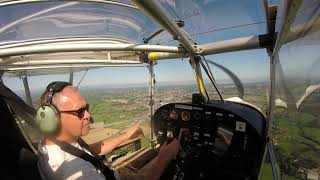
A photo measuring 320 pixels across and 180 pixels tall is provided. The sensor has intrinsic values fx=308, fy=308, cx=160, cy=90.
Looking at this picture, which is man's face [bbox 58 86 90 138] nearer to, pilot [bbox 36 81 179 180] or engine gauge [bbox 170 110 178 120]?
pilot [bbox 36 81 179 180]

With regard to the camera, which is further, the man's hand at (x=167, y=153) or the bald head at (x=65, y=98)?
the man's hand at (x=167, y=153)

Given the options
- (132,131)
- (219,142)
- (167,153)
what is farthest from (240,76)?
(167,153)

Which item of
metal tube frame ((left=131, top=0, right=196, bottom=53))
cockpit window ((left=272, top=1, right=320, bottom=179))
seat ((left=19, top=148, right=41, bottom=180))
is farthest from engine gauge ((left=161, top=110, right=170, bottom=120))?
cockpit window ((left=272, top=1, right=320, bottom=179))

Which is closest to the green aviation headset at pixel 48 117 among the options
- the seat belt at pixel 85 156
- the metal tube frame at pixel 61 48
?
the seat belt at pixel 85 156

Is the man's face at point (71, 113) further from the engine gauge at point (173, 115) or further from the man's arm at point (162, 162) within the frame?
the engine gauge at point (173, 115)

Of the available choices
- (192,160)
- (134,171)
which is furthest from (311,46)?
(134,171)
